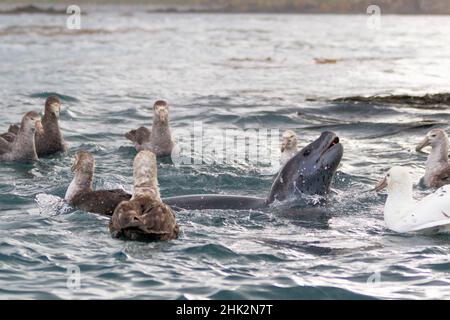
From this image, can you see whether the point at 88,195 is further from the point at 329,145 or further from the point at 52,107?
the point at 52,107

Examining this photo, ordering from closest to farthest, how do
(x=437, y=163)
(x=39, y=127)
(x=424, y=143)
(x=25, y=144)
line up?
(x=437, y=163) → (x=424, y=143) → (x=25, y=144) → (x=39, y=127)

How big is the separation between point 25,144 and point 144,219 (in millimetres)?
6292

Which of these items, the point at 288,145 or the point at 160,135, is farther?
the point at 160,135

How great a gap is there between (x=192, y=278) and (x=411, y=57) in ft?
98.8

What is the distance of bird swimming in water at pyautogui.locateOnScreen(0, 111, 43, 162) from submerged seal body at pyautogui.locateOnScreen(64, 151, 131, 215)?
3.55 meters

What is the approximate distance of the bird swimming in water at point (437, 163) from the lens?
44.5 ft

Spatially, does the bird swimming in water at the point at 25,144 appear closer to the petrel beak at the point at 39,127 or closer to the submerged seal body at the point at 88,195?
the petrel beak at the point at 39,127

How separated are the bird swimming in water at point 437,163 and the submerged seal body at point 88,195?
15.1ft

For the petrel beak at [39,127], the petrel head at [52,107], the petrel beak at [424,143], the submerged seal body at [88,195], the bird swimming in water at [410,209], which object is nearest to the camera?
the bird swimming in water at [410,209]

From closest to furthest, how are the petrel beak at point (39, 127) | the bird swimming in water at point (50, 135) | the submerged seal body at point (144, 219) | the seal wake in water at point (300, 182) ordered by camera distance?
the submerged seal body at point (144, 219)
the seal wake in water at point (300, 182)
the petrel beak at point (39, 127)
the bird swimming in water at point (50, 135)

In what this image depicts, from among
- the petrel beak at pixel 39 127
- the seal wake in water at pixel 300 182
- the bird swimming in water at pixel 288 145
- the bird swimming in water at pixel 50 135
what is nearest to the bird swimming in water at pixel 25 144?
the petrel beak at pixel 39 127

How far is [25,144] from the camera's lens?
15281mm

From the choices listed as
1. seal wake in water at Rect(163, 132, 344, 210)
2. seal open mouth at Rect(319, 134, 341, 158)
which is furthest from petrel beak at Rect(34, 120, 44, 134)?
seal open mouth at Rect(319, 134, 341, 158)

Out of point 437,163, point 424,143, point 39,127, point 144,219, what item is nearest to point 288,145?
point 437,163
